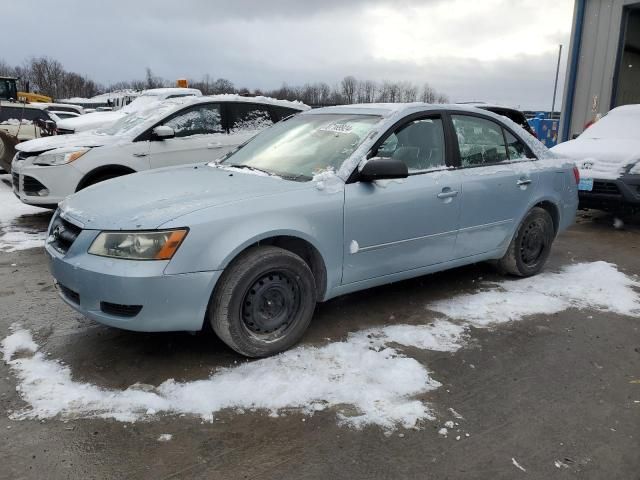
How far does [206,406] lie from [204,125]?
4.90 m

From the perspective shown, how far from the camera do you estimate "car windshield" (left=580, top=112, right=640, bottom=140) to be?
8281 mm

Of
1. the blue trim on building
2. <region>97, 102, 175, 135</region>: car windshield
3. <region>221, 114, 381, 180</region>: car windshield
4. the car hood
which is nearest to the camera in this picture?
the car hood

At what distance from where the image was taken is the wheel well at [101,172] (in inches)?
250

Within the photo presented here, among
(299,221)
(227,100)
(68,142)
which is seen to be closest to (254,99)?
(227,100)

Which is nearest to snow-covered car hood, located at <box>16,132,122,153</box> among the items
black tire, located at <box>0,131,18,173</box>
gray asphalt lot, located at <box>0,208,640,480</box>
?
black tire, located at <box>0,131,18,173</box>

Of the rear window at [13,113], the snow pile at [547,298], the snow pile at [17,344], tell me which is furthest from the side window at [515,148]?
the rear window at [13,113]

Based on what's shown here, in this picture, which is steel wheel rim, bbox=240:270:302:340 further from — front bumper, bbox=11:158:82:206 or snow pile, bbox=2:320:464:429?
front bumper, bbox=11:158:82:206

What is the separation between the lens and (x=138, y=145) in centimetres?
653

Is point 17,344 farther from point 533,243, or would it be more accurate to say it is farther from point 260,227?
point 533,243

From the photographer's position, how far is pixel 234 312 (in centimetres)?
316

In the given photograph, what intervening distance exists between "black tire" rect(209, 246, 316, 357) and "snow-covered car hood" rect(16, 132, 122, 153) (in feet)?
13.5

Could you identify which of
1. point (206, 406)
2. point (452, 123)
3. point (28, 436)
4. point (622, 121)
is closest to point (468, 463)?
point (206, 406)

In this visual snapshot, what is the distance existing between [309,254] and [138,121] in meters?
4.52

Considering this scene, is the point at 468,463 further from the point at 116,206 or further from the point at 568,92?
the point at 568,92
